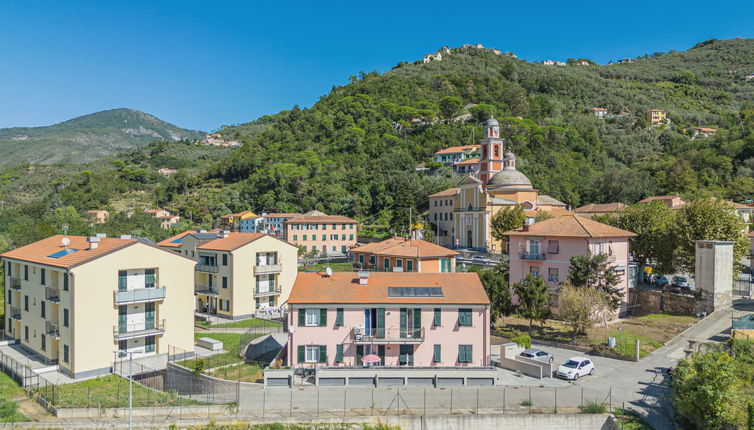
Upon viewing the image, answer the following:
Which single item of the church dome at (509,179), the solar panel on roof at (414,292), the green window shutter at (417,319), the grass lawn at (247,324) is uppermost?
the church dome at (509,179)

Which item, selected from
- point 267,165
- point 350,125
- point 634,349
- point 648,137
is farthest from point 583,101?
point 634,349

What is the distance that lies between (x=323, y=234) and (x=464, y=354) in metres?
56.0

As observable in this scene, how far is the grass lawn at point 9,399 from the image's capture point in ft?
73.9

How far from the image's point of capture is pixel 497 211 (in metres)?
74.1

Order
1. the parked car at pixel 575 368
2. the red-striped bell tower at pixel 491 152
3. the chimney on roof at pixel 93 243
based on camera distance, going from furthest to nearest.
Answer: the red-striped bell tower at pixel 491 152, the chimney on roof at pixel 93 243, the parked car at pixel 575 368

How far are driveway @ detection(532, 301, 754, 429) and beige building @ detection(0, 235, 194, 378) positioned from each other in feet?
77.7

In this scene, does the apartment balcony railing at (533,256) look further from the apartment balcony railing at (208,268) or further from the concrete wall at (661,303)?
the apartment balcony railing at (208,268)

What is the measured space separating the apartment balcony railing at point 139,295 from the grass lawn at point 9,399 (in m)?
6.40

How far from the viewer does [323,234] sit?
271ft

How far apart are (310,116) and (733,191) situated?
360ft

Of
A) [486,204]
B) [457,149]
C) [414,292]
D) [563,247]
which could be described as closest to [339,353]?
[414,292]

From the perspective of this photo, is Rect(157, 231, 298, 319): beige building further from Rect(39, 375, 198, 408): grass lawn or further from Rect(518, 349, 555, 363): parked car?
Rect(518, 349, 555, 363): parked car

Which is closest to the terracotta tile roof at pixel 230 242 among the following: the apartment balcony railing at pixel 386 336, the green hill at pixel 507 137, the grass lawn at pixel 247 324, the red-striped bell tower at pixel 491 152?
the grass lawn at pixel 247 324

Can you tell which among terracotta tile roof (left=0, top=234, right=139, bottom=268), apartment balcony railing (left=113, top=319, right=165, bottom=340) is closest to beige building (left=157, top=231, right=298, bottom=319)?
terracotta tile roof (left=0, top=234, right=139, bottom=268)
